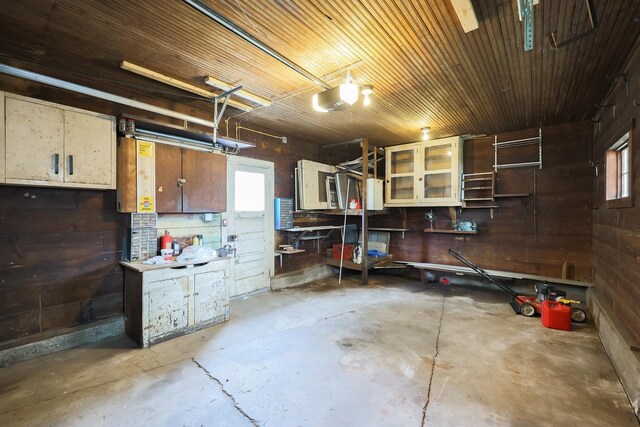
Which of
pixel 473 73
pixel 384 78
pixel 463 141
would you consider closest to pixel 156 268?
pixel 384 78

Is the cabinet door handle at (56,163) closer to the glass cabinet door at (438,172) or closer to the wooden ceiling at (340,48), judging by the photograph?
the wooden ceiling at (340,48)

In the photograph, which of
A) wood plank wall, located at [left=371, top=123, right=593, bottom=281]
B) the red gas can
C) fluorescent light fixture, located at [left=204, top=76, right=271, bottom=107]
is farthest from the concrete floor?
fluorescent light fixture, located at [left=204, top=76, right=271, bottom=107]

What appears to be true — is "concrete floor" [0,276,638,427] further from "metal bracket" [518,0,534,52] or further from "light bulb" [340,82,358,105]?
"metal bracket" [518,0,534,52]

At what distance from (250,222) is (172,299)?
186cm

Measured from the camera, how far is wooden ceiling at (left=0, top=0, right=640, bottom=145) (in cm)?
209

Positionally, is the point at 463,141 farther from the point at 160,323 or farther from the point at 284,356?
the point at 160,323

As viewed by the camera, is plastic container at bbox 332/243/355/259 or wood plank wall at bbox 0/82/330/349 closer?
wood plank wall at bbox 0/82/330/349

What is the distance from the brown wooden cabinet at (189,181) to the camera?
3.41 meters

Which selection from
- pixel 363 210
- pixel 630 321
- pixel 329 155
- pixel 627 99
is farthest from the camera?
pixel 329 155

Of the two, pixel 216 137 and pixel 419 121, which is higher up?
pixel 419 121

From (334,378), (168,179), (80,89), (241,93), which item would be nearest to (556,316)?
(334,378)

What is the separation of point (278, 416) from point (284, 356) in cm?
79

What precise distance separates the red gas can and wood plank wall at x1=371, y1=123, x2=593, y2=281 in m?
1.67

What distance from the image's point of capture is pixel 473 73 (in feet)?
9.80
